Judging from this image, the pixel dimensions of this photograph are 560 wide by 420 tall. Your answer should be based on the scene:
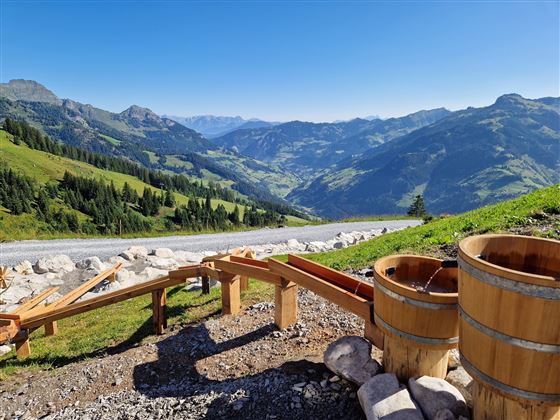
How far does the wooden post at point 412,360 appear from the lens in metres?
4.69

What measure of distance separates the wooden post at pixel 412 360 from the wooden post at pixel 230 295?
5.58 meters

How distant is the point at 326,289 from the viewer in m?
6.54

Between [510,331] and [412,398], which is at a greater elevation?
[510,331]

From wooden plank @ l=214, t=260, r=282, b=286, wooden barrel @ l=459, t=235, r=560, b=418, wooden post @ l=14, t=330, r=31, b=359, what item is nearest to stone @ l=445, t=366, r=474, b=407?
wooden barrel @ l=459, t=235, r=560, b=418

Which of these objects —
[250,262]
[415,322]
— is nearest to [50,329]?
[250,262]

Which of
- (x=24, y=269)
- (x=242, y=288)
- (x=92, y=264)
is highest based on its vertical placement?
(x=242, y=288)

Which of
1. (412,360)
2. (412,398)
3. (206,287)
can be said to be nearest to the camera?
(412,398)

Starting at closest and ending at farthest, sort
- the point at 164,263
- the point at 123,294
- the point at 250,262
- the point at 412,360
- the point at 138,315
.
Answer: the point at 412,360 < the point at 250,262 < the point at 123,294 < the point at 138,315 < the point at 164,263

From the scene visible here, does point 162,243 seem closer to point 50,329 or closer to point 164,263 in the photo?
point 164,263

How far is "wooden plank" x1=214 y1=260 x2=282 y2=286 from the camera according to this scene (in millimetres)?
8211

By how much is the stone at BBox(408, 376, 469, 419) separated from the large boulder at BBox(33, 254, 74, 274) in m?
22.6

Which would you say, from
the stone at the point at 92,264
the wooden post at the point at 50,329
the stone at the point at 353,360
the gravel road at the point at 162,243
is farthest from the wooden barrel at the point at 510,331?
the gravel road at the point at 162,243

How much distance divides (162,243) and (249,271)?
80.7 ft

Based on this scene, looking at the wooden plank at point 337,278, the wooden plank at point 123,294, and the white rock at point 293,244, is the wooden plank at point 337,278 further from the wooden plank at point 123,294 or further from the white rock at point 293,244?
the white rock at point 293,244
